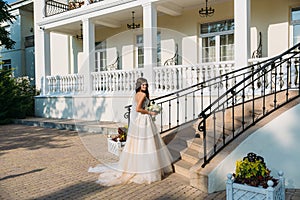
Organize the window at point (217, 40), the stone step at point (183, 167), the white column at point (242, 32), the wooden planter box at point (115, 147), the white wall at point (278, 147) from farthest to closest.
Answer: the window at point (217, 40) < the white column at point (242, 32) < the wooden planter box at point (115, 147) < the stone step at point (183, 167) < the white wall at point (278, 147)

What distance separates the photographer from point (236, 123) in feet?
19.0

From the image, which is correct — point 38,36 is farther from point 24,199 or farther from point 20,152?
point 24,199

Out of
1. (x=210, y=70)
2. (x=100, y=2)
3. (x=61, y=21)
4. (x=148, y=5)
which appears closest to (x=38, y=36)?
(x=61, y=21)

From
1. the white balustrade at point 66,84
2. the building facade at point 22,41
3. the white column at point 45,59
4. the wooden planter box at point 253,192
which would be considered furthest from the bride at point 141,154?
the building facade at point 22,41

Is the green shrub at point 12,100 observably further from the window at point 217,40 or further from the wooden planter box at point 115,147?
the window at point 217,40

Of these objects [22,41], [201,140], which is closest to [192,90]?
[201,140]

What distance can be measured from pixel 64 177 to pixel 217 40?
7.93 meters

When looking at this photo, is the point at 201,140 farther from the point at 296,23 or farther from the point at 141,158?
the point at 296,23

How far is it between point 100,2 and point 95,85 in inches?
132

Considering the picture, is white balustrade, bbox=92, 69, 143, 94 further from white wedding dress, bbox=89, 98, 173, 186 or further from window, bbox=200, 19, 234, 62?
white wedding dress, bbox=89, 98, 173, 186

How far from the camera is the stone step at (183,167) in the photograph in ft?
15.6

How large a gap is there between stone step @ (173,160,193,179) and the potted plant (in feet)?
4.33

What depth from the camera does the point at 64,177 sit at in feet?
16.2

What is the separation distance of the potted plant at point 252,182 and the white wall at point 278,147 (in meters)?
0.64
